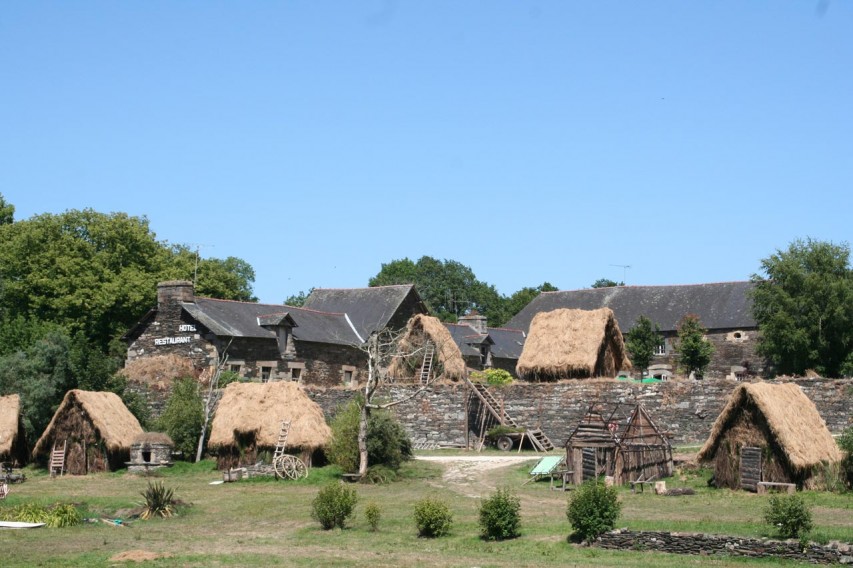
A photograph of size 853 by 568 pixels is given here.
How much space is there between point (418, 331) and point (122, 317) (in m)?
25.2

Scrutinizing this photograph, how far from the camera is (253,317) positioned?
51.7 m

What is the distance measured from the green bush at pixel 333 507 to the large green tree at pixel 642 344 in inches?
1364

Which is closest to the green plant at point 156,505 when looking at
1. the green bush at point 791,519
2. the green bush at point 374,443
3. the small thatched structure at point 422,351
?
the green bush at point 374,443

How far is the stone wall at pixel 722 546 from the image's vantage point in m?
18.9

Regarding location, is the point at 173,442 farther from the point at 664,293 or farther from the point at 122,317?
the point at 664,293

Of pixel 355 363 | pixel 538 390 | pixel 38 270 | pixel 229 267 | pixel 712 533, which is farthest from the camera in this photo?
pixel 229 267

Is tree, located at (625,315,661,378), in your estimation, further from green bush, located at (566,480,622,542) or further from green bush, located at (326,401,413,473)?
green bush, located at (566,480,622,542)

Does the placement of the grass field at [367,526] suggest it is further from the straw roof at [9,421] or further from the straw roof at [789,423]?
the straw roof at [9,421]

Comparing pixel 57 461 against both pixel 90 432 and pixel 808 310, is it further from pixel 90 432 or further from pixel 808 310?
pixel 808 310

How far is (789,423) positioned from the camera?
27984 mm

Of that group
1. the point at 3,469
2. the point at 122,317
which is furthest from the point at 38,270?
the point at 3,469

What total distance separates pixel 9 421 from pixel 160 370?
7.79m

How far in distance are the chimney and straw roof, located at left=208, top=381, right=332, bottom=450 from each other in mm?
12914

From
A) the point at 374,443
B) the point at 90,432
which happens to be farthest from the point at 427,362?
the point at 90,432
